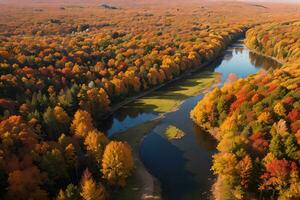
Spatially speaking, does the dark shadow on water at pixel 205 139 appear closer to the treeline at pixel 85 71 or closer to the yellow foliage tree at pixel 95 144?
the yellow foliage tree at pixel 95 144

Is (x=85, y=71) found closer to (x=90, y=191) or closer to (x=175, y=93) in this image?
(x=175, y=93)

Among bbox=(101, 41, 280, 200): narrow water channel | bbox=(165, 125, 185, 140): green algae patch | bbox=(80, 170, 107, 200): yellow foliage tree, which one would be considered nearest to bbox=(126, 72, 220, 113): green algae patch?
bbox=(101, 41, 280, 200): narrow water channel

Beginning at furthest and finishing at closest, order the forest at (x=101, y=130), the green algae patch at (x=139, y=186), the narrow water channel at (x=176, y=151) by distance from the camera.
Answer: the narrow water channel at (x=176, y=151)
the green algae patch at (x=139, y=186)
the forest at (x=101, y=130)

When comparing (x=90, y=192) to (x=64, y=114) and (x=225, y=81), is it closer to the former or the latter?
(x=64, y=114)

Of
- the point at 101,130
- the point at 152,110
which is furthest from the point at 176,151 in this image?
the point at 152,110

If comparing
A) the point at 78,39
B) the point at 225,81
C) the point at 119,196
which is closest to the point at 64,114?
the point at 119,196

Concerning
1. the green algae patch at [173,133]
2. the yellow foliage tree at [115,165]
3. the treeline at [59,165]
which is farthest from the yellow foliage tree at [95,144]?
the green algae patch at [173,133]
